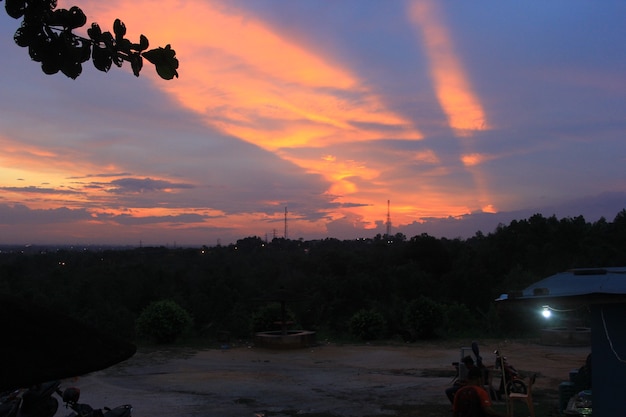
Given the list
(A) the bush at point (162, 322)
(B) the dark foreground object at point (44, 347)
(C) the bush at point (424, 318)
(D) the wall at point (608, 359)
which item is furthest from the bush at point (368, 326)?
(B) the dark foreground object at point (44, 347)

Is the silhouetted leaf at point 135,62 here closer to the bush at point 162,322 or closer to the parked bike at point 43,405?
the parked bike at point 43,405

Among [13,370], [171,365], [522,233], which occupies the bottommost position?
[171,365]

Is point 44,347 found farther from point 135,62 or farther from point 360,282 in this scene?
point 360,282

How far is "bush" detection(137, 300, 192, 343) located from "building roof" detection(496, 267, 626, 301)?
44.8 feet

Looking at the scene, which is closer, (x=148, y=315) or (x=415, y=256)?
(x=148, y=315)

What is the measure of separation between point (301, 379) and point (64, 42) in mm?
11044

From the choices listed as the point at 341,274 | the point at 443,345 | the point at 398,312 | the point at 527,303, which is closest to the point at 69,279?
the point at 341,274

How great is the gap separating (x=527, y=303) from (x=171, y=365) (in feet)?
35.5

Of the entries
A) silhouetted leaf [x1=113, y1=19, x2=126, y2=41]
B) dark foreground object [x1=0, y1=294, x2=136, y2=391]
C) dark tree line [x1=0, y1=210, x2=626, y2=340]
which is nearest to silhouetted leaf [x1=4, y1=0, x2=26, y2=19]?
silhouetted leaf [x1=113, y1=19, x2=126, y2=41]

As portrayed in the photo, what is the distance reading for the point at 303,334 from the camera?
18.2 m

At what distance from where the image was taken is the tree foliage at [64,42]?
2.79 meters

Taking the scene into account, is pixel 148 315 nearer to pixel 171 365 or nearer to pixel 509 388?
pixel 171 365

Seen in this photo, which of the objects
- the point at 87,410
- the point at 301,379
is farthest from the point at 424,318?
the point at 87,410

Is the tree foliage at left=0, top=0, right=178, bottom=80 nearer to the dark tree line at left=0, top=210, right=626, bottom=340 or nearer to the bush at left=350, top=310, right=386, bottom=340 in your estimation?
the bush at left=350, top=310, right=386, bottom=340
